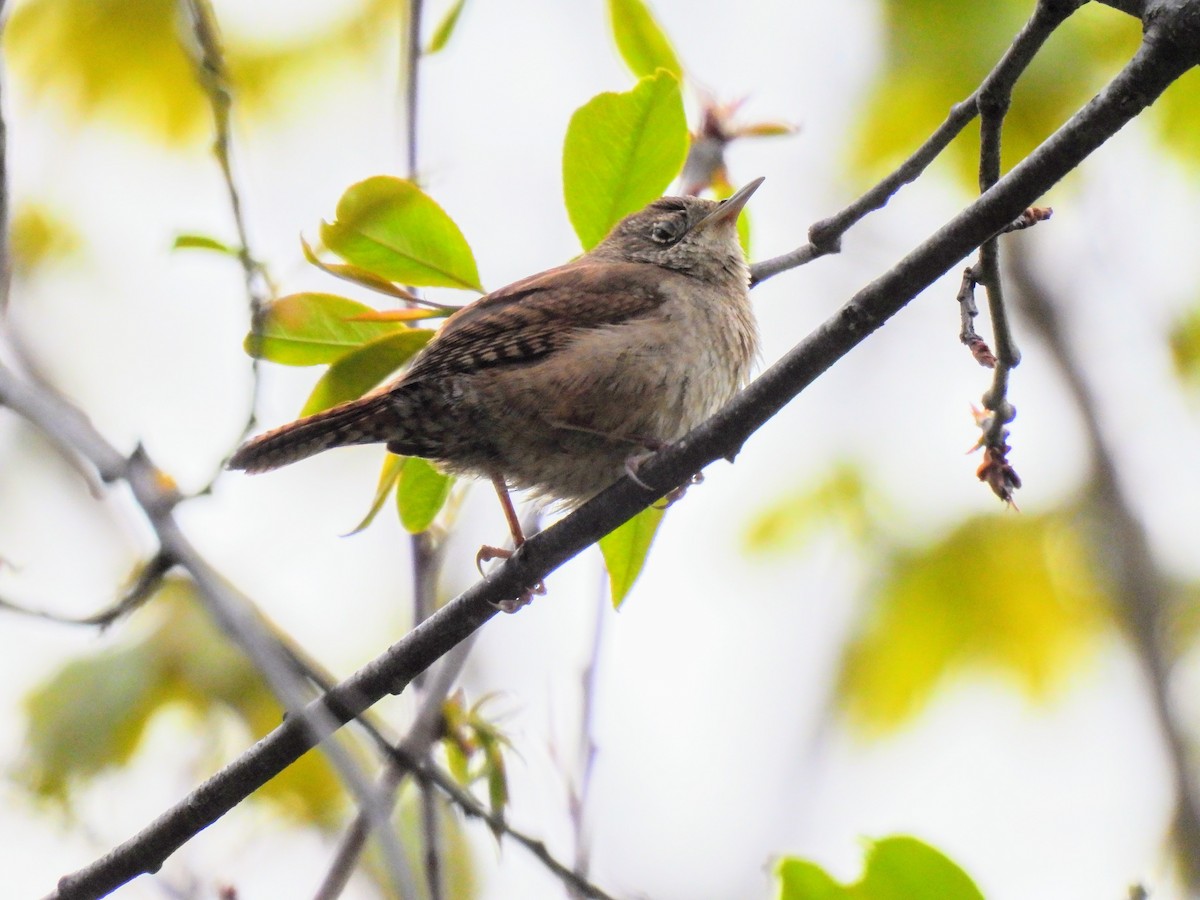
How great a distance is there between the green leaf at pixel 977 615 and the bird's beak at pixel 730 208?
2504 mm

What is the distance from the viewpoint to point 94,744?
13.8 ft

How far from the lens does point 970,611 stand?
631 cm

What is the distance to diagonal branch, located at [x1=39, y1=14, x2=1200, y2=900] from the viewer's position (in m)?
2.22

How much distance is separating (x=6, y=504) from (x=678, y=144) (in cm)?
364

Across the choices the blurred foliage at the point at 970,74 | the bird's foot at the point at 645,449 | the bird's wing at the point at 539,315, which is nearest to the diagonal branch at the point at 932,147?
the bird's foot at the point at 645,449

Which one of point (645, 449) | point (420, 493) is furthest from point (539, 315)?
point (420, 493)

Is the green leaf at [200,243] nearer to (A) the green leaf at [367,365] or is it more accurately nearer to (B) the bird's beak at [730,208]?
(A) the green leaf at [367,365]

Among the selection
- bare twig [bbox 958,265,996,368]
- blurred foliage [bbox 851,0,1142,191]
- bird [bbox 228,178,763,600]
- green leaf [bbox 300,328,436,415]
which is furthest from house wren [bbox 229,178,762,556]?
blurred foliage [bbox 851,0,1142,191]

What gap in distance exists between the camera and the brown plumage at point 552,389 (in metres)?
3.67

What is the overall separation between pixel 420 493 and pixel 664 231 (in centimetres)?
182

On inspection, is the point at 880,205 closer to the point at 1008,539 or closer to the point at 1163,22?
the point at 1163,22

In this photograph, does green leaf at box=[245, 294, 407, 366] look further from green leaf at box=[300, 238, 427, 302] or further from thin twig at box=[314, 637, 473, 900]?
thin twig at box=[314, 637, 473, 900]

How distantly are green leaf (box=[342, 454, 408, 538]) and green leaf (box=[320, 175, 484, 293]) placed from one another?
0.56 meters

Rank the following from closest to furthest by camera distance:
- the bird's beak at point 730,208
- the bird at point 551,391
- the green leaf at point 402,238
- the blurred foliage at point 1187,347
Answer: the green leaf at point 402,238 < the bird at point 551,391 < the bird's beak at point 730,208 < the blurred foliage at point 1187,347
